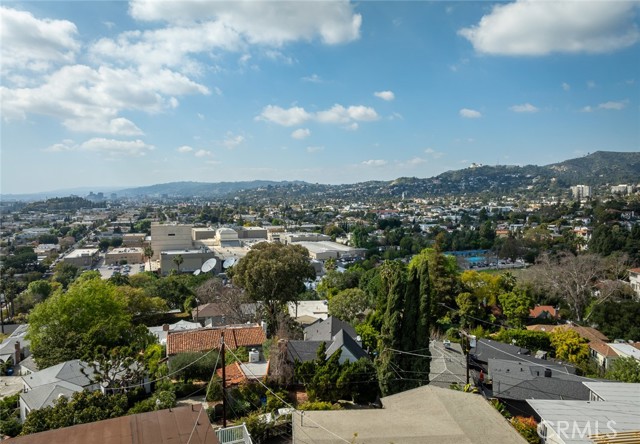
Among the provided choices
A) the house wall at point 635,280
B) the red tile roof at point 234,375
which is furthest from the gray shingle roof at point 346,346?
the house wall at point 635,280

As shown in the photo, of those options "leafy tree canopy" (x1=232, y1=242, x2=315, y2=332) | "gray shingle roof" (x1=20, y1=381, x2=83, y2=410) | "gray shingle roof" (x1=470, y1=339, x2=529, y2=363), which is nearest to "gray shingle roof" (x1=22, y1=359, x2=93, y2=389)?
"gray shingle roof" (x1=20, y1=381, x2=83, y2=410)

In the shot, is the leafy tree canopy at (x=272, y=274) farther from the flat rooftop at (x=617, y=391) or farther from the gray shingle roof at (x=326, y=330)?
the flat rooftop at (x=617, y=391)

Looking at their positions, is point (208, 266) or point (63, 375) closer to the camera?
point (63, 375)

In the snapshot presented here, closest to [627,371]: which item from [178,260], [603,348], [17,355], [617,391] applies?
[617,391]

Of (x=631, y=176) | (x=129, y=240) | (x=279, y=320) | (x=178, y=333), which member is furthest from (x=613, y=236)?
(x=631, y=176)

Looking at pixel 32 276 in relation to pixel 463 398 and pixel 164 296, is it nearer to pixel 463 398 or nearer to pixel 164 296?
pixel 164 296

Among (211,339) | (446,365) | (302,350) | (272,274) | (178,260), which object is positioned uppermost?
(272,274)

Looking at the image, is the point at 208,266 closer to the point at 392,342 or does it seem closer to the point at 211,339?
the point at 211,339
